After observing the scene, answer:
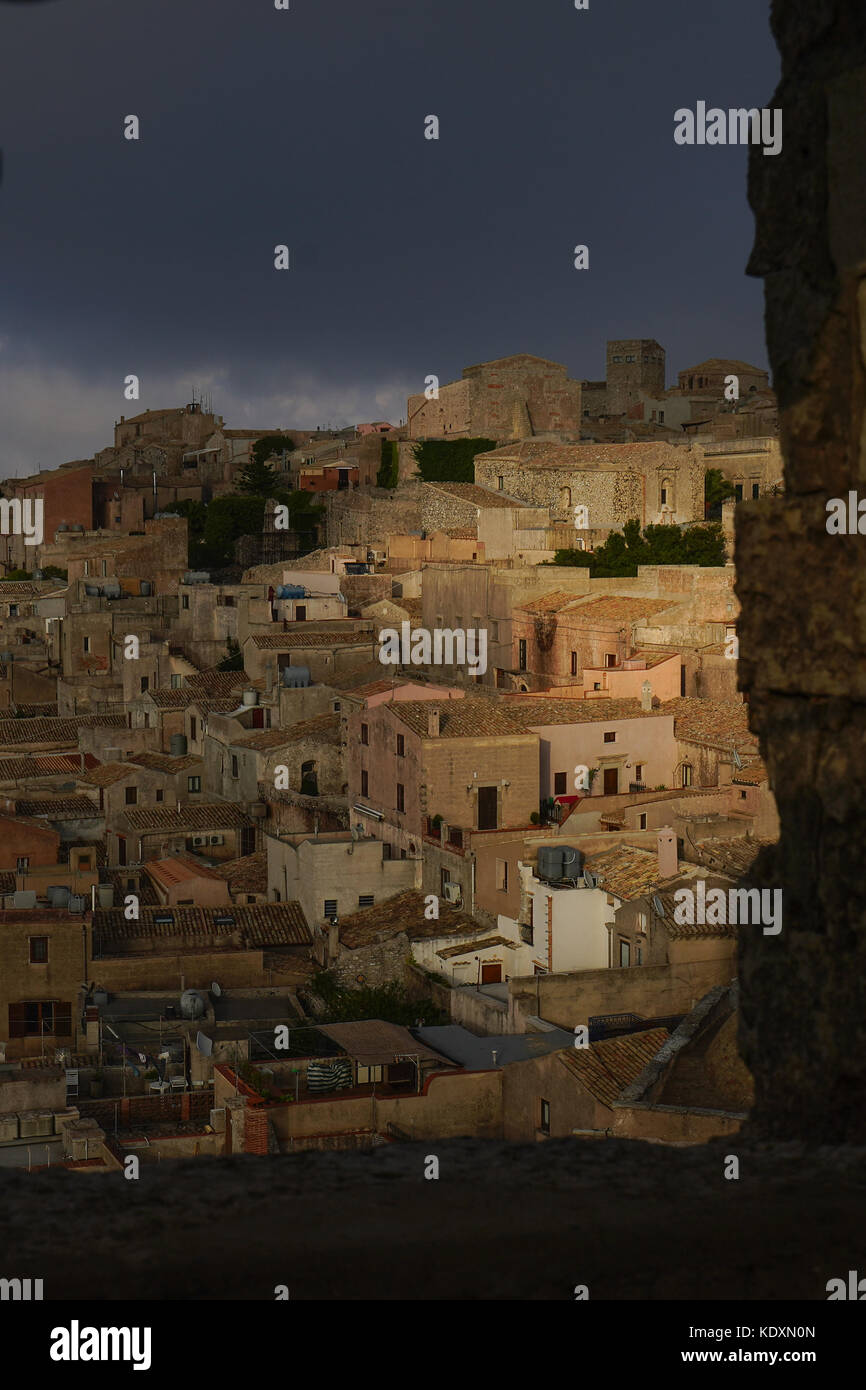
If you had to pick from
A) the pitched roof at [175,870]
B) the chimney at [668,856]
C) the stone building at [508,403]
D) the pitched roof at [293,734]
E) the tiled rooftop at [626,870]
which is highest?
the stone building at [508,403]

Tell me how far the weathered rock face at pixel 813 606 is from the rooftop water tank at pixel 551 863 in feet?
43.9

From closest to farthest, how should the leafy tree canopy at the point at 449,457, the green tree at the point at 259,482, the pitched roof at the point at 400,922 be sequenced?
the pitched roof at the point at 400,922 → the leafy tree canopy at the point at 449,457 → the green tree at the point at 259,482

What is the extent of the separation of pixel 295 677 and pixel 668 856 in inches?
497

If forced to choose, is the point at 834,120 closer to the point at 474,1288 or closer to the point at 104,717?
the point at 474,1288

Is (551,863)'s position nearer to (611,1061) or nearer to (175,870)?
(611,1061)

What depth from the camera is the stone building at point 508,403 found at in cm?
4309

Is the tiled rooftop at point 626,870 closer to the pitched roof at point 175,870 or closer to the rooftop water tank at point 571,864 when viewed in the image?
the rooftop water tank at point 571,864

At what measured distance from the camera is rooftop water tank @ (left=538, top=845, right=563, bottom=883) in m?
17.6

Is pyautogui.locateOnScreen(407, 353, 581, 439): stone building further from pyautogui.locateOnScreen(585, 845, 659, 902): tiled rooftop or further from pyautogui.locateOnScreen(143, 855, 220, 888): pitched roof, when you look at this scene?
pyautogui.locateOnScreen(585, 845, 659, 902): tiled rooftop

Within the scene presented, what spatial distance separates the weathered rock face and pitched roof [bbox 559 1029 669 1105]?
24.9ft

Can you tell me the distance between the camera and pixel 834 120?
401 centimetres

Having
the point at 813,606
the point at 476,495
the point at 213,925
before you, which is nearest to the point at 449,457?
the point at 476,495

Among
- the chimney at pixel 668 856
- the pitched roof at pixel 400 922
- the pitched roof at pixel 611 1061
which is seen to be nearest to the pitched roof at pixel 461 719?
the pitched roof at pixel 400 922

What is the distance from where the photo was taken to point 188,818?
82.4 ft
